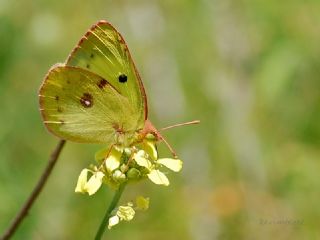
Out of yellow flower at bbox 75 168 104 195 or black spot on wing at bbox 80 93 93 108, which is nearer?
yellow flower at bbox 75 168 104 195

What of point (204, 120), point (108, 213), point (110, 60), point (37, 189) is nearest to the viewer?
point (108, 213)

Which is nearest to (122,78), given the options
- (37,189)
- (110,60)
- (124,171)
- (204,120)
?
(110,60)

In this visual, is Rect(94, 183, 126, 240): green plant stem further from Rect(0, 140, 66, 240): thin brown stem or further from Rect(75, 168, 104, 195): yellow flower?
Rect(0, 140, 66, 240): thin brown stem

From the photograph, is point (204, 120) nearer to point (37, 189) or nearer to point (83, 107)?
point (83, 107)

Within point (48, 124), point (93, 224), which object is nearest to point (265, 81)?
point (93, 224)

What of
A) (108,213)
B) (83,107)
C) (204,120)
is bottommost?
(204,120)

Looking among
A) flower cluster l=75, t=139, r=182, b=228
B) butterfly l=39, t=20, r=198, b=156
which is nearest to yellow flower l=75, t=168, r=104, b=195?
flower cluster l=75, t=139, r=182, b=228

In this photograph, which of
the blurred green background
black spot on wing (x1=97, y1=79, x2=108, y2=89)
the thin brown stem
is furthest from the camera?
the blurred green background

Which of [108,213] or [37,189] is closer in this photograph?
[108,213]

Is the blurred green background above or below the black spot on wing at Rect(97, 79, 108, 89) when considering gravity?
below
